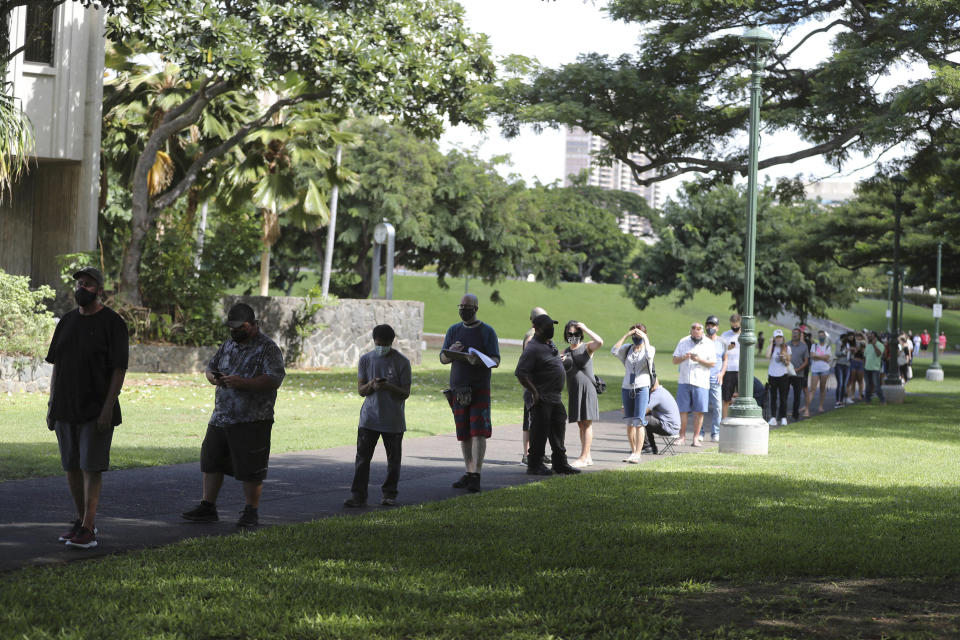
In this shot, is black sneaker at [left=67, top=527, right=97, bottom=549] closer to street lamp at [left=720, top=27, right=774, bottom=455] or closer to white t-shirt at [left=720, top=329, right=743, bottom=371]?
street lamp at [left=720, top=27, right=774, bottom=455]

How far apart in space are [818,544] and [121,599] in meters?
4.44

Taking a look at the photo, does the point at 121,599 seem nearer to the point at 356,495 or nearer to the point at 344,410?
the point at 356,495

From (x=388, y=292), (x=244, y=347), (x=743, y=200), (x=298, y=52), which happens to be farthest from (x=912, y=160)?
(x=743, y=200)

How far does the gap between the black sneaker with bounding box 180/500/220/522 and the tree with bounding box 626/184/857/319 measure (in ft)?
156

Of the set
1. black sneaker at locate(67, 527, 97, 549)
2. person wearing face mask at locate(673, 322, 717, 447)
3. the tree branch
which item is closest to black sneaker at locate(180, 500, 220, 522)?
black sneaker at locate(67, 527, 97, 549)

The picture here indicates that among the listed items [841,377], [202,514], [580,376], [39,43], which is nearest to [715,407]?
[580,376]

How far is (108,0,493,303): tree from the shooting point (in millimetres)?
21688

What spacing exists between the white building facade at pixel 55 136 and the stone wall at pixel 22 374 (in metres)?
6.22

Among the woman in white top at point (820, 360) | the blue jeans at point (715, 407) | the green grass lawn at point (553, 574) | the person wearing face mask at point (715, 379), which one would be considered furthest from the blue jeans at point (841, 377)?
the green grass lawn at point (553, 574)

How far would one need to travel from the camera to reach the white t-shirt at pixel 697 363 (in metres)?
15.5

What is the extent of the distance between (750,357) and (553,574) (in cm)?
916

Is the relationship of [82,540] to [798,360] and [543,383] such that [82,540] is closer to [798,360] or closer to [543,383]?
[543,383]

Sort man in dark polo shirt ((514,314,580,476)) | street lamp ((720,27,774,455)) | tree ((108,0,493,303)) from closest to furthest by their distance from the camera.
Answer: man in dark polo shirt ((514,314,580,476))
street lamp ((720,27,774,455))
tree ((108,0,493,303))

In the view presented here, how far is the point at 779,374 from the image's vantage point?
19328 millimetres
